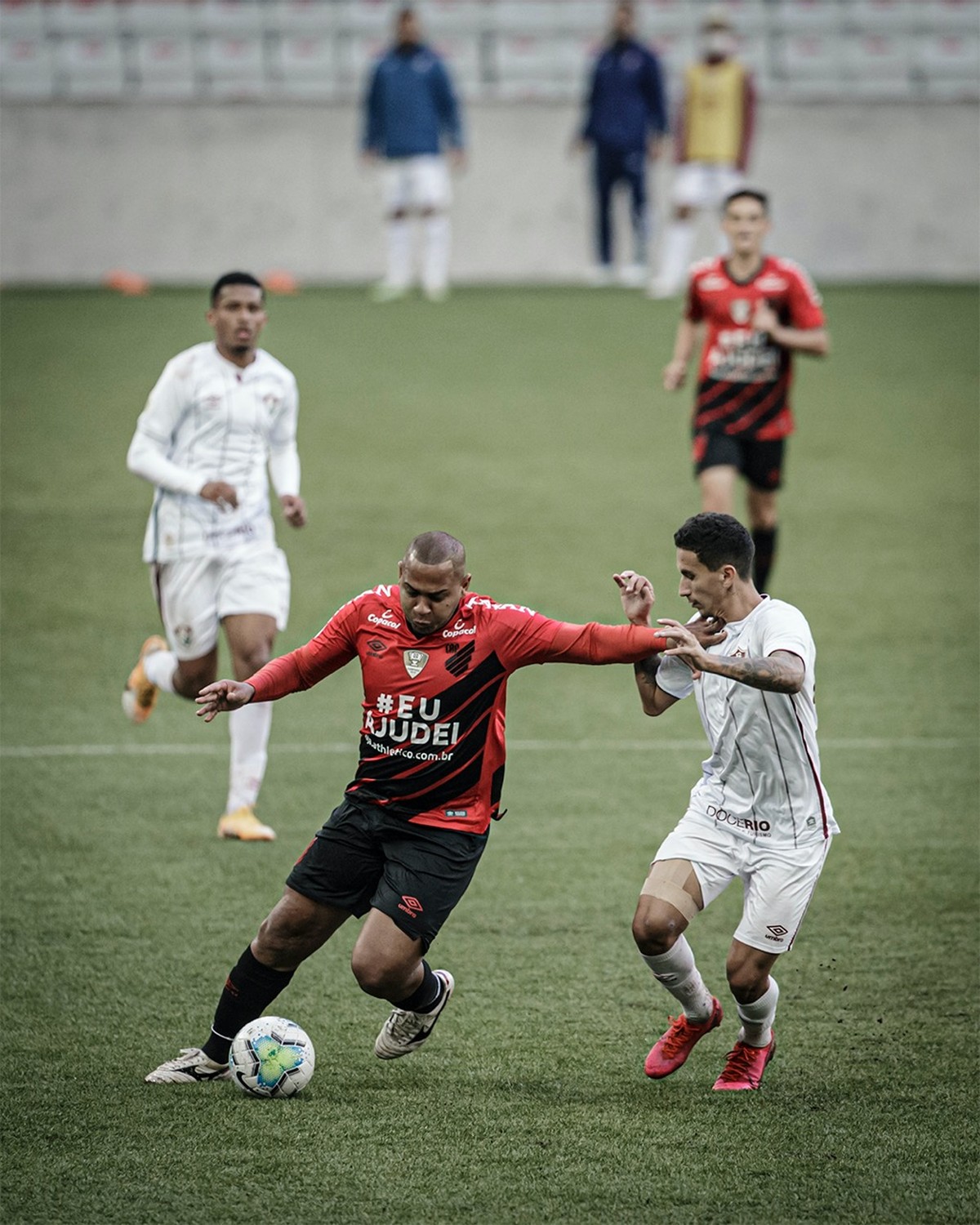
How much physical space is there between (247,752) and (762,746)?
3.22 metres

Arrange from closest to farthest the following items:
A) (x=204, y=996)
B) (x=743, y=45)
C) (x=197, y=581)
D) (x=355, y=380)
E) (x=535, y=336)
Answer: (x=204, y=996), (x=197, y=581), (x=355, y=380), (x=535, y=336), (x=743, y=45)

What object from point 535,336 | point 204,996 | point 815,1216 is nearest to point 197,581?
point 204,996

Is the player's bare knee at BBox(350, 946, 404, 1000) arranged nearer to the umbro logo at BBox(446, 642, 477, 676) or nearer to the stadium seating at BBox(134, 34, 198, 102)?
the umbro logo at BBox(446, 642, 477, 676)

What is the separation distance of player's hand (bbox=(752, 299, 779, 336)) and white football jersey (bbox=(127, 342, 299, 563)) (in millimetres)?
3356

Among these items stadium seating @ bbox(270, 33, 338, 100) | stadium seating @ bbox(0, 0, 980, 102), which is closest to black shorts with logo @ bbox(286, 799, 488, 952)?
stadium seating @ bbox(0, 0, 980, 102)

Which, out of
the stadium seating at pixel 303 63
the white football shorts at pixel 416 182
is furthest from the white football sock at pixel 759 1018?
the stadium seating at pixel 303 63

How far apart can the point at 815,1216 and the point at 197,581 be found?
4.33m

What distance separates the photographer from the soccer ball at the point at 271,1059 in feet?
17.0

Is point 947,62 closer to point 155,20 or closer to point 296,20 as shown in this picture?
point 296,20

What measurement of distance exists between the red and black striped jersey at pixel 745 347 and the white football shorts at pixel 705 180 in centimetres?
1001

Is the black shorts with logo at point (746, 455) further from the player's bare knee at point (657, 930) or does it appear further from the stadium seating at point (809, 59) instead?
the stadium seating at point (809, 59)

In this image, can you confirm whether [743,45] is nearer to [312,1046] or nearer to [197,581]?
[197,581]

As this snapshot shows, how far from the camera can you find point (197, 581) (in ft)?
25.8

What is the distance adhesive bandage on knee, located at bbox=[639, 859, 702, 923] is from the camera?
5.20 meters
